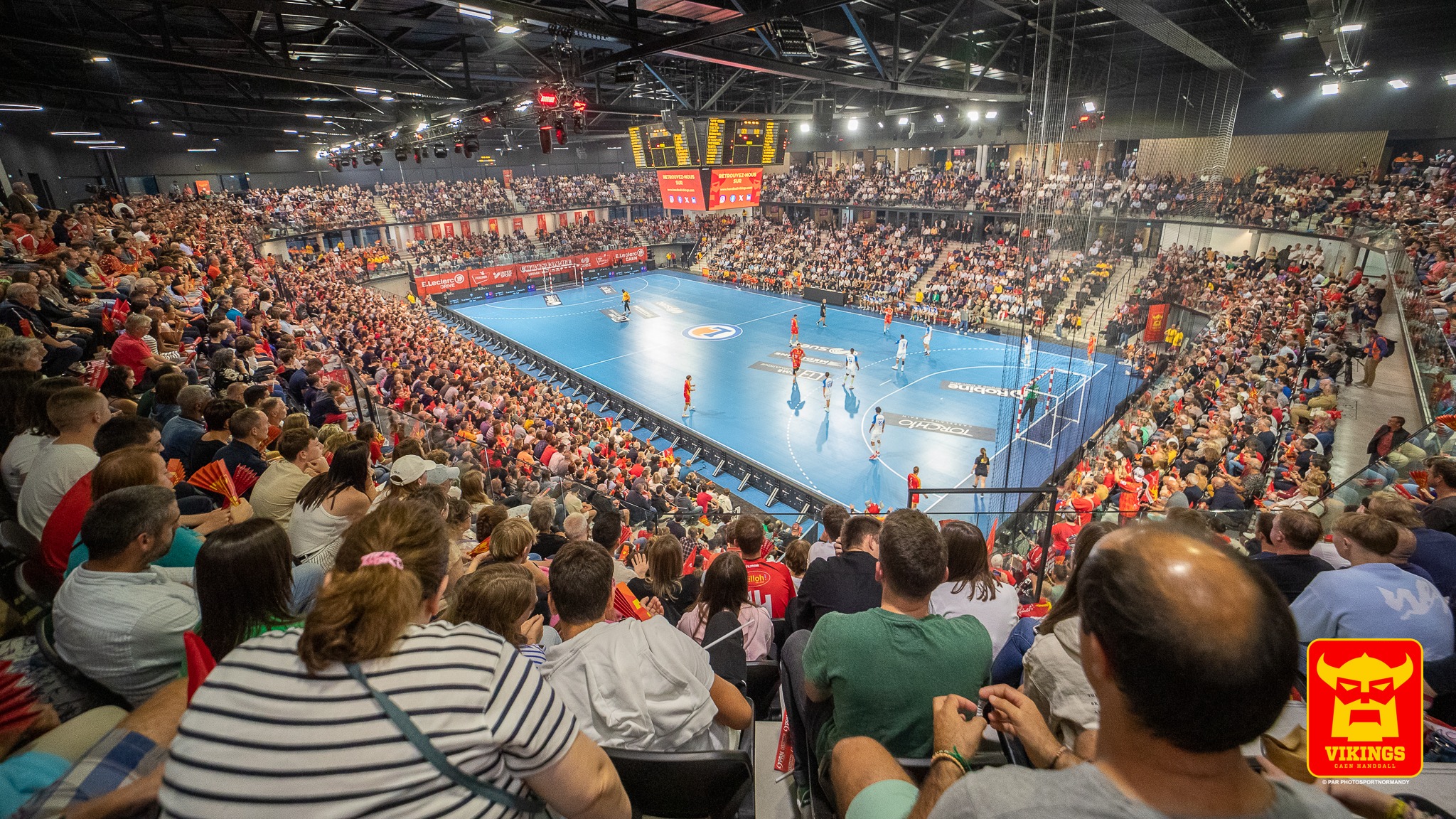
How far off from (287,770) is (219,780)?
12cm

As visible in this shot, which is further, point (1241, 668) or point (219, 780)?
point (219, 780)

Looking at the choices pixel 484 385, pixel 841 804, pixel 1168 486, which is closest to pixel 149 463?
pixel 841 804

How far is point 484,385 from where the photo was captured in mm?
16141

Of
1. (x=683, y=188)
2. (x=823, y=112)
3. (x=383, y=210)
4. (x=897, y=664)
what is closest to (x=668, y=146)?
(x=683, y=188)

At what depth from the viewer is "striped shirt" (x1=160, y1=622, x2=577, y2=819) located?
3.82 ft

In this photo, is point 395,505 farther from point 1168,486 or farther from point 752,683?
point 1168,486

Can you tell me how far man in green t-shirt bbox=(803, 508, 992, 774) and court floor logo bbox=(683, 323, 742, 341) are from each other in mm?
24208

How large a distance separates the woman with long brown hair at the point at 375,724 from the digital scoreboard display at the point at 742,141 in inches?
760

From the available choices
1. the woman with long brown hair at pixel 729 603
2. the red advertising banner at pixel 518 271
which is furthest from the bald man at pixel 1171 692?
the red advertising banner at pixel 518 271

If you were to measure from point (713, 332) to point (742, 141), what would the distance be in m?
8.82

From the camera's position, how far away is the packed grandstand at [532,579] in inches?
47.6

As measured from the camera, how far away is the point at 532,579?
8.45 feet

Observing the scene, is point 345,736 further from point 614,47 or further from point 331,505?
point 614,47

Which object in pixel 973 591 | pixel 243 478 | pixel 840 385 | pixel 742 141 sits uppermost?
pixel 742 141
